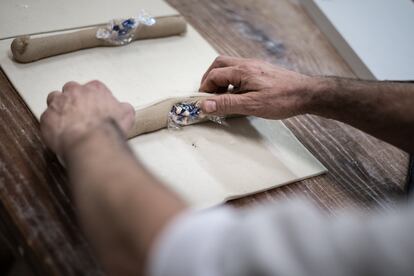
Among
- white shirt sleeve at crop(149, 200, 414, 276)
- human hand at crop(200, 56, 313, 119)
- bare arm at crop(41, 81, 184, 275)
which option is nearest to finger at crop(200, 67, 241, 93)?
human hand at crop(200, 56, 313, 119)

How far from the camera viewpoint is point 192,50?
129cm

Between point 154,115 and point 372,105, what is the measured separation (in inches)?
20.8

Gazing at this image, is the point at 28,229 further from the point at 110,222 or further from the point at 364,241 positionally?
the point at 364,241

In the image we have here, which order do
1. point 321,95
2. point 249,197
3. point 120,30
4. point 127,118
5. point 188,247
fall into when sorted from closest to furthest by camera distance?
1. point 188,247
2. point 127,118
3. point 249,197
4. point 321,95
5. point 120,30

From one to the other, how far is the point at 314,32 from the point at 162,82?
74cm

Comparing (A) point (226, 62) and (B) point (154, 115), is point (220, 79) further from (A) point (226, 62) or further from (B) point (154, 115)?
(B) point (154, 115)

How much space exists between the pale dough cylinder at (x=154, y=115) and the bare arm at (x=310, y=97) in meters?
0.05

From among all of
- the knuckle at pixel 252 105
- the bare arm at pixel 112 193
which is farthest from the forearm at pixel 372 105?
the bare arm at pixel 112 193

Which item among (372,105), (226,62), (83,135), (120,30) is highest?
(120,30)

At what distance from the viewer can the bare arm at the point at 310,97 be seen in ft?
3.25

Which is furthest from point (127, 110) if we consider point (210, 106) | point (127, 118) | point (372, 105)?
point (372, 105)

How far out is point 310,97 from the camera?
1.05m

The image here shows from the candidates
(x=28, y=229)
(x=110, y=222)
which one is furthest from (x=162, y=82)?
(x=110, y=222)

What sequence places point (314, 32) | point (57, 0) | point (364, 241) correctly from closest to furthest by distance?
point (364, 241), point (57, 0), point (314, 32)
